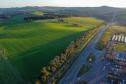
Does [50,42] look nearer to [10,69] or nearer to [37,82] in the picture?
[10,69]

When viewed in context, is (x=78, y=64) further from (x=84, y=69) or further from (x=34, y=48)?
(x=34, y=48)

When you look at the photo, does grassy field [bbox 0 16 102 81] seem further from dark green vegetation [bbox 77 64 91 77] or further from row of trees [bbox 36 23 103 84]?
dark green vegetation [bbox 77 64 91 77]

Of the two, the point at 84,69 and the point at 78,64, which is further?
the point at 78,64

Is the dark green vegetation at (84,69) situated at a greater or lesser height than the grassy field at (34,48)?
lesser

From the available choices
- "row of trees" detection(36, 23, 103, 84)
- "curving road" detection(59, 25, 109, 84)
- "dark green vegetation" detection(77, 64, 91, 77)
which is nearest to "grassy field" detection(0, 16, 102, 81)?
"row of trees" detection(36, 23, 103, 84)

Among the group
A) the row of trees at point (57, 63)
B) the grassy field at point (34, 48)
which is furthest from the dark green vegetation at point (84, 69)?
the grassy field at point (34, 48)

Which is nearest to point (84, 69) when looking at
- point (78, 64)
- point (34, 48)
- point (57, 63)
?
point (78, 64)

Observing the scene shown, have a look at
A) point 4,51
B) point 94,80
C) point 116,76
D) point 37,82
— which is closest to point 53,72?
point 37,82

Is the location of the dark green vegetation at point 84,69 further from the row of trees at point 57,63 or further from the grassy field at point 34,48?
the grassy field at point 34,48

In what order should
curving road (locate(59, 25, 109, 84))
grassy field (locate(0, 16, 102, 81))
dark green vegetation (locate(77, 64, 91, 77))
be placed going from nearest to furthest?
curving road (locate(59, 25, 109, 84)) < dark green vegetation (locate(77, 64, 91, 77)) < grassy field (locate(0, 16, 102, 81))

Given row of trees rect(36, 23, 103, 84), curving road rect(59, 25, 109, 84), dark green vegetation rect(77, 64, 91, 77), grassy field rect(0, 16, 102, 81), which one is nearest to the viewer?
row of trees rect(36, 23, 103, 84)

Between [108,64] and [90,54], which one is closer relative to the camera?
[108,64]
